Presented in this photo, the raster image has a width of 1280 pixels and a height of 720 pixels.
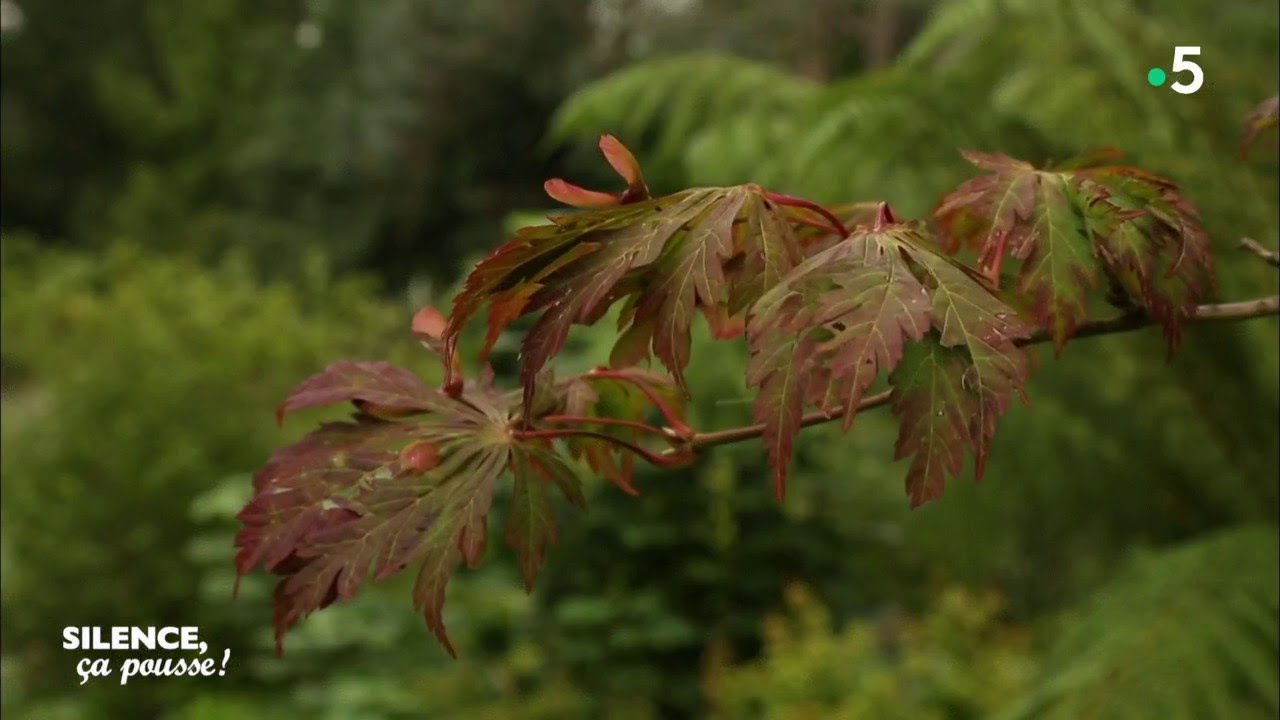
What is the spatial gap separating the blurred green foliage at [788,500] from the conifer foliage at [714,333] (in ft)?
0.23

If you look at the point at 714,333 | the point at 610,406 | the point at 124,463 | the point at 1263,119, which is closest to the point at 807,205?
the point at 714,333

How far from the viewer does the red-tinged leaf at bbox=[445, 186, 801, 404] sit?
1.73ft

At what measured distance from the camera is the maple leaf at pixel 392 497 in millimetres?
573

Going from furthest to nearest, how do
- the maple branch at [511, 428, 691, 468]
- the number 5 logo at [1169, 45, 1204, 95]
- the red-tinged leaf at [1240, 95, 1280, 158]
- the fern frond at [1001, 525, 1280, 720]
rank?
the number 5 logo at [1169, 45, 1204, 95], the fern frond at [1001, 525, 1280, 720], the red-tinged leaf at [1240, 95, 1280, 158], the maple branch at [511, 428, 691, 468]

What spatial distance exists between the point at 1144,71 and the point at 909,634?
35.1 inches

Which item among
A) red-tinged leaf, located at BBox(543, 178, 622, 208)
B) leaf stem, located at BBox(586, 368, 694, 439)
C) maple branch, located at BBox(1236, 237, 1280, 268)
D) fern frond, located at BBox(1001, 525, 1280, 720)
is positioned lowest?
fern frond, located at BBox(1001, 525, 1280, 720)

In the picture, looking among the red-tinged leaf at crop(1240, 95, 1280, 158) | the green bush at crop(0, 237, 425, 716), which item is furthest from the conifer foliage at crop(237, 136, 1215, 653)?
the green bush at crop(0, 237, 425, 716)

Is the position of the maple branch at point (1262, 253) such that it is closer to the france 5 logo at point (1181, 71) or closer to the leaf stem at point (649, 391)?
the leaf stem at point (649, 391)

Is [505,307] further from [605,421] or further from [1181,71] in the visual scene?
[1181,71]

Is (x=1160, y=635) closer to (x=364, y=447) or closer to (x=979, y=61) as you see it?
(x=979, y=61)

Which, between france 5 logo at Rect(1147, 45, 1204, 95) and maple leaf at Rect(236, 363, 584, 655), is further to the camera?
france 5 logo at Rect(1147, 45, 1204, 95)

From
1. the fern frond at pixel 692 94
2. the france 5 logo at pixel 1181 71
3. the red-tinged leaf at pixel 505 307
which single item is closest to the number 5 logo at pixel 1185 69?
the france 5 logo at pixel 1181 71

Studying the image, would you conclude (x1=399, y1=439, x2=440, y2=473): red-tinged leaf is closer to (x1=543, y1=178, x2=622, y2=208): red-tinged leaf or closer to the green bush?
(x1=543, y1=178, x2=622, y2=208): red-tinged leaf

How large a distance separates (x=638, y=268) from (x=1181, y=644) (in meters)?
1.00
